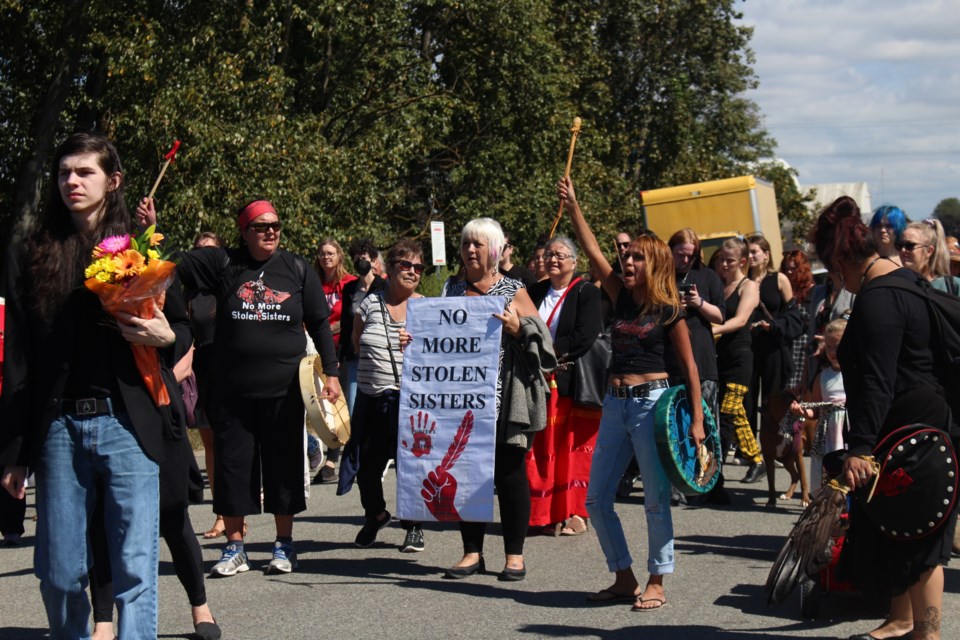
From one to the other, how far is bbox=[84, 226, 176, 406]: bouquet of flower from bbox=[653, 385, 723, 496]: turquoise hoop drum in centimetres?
262

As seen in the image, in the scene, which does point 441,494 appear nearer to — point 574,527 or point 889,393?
point 574,527

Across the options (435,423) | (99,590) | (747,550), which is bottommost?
(747,550)

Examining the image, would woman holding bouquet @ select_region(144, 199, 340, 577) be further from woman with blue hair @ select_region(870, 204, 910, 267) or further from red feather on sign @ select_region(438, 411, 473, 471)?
woman with blue hair @ select_region(870, 204, 910, 267)

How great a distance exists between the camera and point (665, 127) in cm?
4475

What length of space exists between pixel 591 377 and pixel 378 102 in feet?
69.5

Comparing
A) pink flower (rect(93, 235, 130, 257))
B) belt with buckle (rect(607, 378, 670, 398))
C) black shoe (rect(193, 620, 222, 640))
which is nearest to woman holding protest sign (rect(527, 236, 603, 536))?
belt with buckle (rect(607, 378, 670, 398))

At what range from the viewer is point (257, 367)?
7145 millimetres

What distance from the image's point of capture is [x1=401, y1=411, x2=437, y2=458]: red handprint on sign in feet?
24.4

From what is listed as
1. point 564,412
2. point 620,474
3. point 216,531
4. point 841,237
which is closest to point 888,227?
point 841,237

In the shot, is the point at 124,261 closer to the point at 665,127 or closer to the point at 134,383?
the point at 134,383

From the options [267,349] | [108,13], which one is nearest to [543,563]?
[267,349]

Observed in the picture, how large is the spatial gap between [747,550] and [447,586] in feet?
6.99

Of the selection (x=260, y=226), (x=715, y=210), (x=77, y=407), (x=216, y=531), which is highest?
(x=715, y=210)

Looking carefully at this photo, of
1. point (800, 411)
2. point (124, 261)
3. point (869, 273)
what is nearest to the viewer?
point (124, 261)
